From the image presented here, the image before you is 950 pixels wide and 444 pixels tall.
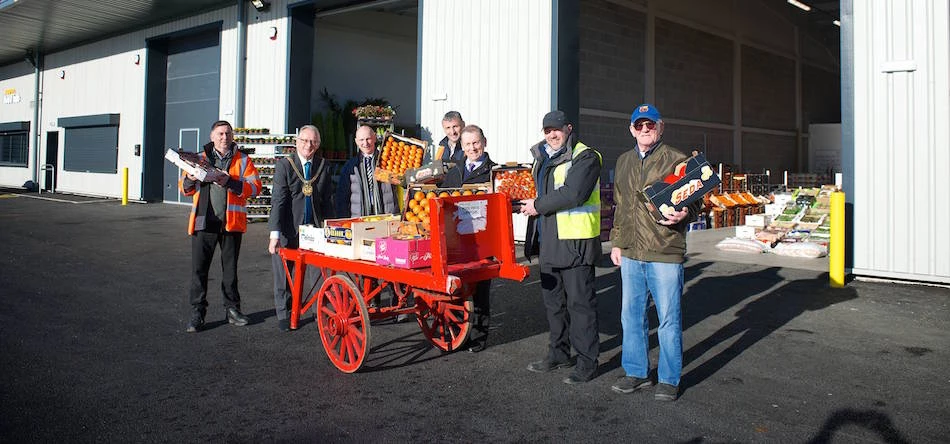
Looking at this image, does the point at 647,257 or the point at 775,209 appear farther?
the point at 775,209

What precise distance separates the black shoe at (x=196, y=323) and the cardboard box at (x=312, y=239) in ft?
4.41

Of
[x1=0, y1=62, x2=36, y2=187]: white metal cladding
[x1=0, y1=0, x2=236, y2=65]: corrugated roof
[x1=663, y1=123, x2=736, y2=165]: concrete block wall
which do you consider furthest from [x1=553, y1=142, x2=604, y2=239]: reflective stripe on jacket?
[x1=0, y1=62, x2=36, y2=187]: white metal cladding

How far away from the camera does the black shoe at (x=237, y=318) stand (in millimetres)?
6582

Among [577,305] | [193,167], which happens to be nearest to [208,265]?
[193,167]

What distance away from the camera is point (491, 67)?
13.3 m

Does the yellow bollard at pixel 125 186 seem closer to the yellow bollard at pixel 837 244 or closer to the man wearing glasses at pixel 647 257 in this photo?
the yellow bollard at pixel 837 244

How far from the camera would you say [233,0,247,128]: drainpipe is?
64.4 feet

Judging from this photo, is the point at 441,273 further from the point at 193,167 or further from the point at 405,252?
the point at 193,167

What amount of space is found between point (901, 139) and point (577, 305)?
5.89 m

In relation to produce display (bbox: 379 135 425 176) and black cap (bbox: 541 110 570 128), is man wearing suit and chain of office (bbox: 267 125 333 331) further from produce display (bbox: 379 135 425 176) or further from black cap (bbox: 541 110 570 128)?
black cap (bbox: 541 110 570 128)

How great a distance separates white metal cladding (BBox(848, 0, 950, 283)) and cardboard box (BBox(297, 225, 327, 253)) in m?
6.77

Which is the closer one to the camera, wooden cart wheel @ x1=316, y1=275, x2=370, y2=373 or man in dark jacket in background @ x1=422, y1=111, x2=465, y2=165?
wooden cart wheel @ x1=316, y1=275, x2=370, y2=373

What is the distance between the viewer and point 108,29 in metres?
24.3

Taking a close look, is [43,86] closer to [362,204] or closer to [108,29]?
[108,29]
